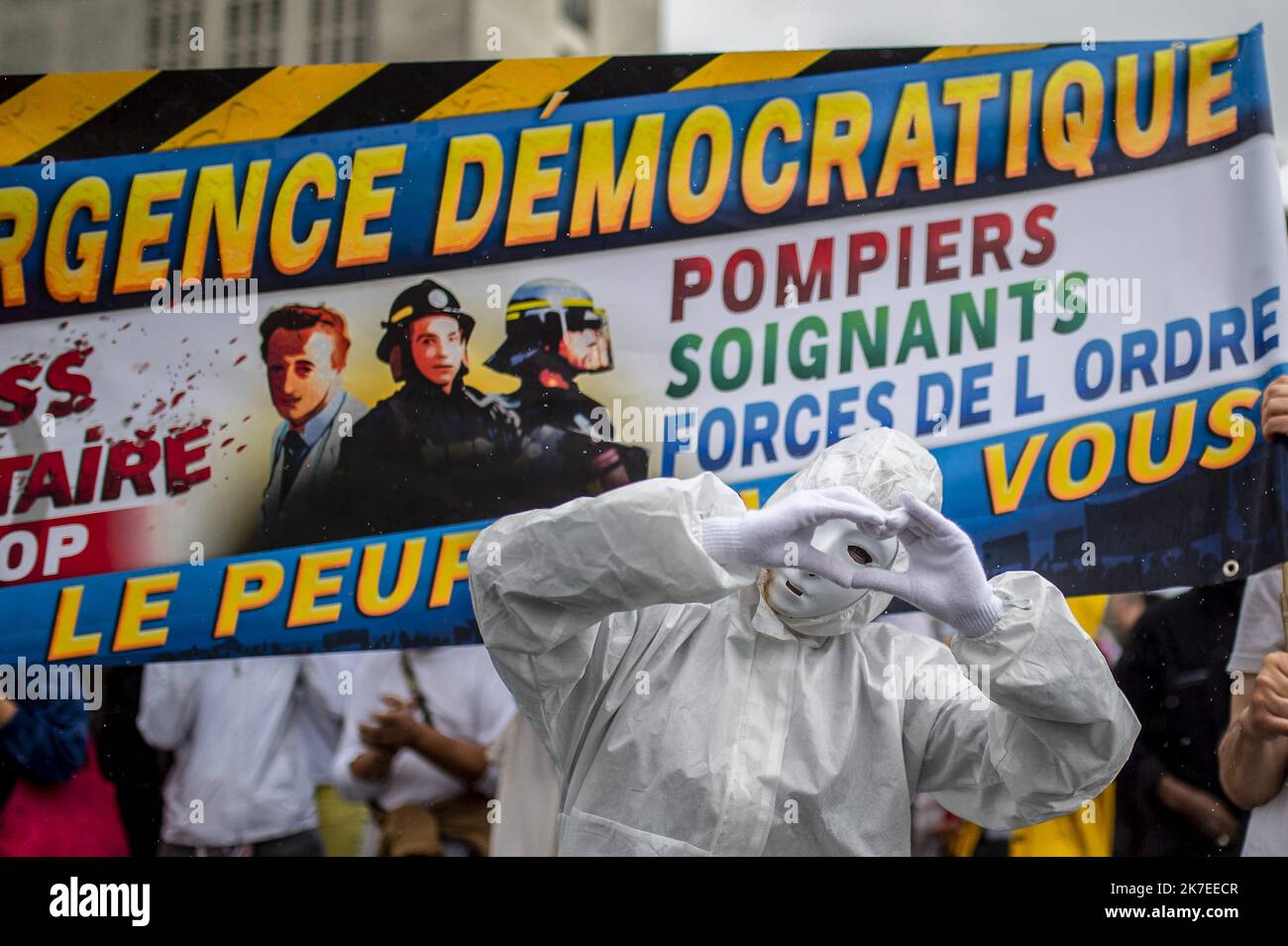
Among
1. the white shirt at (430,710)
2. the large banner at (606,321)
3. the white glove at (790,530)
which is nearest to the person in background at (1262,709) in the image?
the large banner at (606,321)

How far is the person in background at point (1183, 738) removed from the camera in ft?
8.76

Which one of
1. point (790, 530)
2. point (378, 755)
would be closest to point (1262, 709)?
point (790, 530)

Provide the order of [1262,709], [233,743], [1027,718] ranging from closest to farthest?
[1027,718] → [1262,709] → [233,743]

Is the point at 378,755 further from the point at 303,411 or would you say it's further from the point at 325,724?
the point at 303,411

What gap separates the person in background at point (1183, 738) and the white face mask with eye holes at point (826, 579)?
0.95 metres

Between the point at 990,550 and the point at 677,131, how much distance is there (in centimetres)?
114

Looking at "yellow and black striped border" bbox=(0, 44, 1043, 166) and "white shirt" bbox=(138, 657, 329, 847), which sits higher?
"yellow and black striped border" bbox=(0, 44, 1043, 166)

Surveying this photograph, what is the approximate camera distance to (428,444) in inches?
111

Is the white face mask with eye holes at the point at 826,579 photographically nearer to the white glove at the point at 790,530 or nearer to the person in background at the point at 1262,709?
the white glove at the point at 790,530

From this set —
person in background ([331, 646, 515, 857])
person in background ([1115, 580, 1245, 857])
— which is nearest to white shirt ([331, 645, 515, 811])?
person in background ([331, 646, 515, 857])

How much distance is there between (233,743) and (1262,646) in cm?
219

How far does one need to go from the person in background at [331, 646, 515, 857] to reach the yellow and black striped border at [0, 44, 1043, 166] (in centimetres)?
123

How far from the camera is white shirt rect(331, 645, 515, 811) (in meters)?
2.77

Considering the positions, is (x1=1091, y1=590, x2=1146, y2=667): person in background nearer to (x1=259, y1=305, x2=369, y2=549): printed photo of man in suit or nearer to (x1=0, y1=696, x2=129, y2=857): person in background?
(x1=259, y1=305, x2=369, y2=549): printed photo of man in suit
